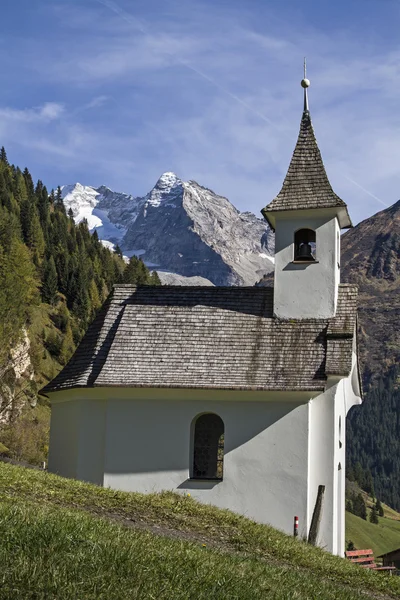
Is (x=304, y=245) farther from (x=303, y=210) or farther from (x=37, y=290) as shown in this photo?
(x=37, y=290)

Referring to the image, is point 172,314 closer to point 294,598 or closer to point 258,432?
point 258,432

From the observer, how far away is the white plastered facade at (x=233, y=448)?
2202 centimetres

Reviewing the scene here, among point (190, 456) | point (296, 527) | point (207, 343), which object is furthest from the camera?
point (207, 343)

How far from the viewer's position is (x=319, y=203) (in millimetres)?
24906

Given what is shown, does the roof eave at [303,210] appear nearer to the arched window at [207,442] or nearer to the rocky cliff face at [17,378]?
the arched window at [207,442]

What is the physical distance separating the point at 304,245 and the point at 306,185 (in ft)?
6.25

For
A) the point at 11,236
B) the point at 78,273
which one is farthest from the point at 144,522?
the point at 78,273

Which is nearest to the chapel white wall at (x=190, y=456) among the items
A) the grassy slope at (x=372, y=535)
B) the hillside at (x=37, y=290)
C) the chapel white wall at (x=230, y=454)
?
the chapel white wall at (x=230, y=454)

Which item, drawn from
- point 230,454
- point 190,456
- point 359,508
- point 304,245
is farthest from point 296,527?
point 359,508

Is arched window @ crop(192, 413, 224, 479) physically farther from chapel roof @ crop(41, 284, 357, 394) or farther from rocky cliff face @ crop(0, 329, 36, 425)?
rocky cliff face @ crop(0, 329, 36, 425)

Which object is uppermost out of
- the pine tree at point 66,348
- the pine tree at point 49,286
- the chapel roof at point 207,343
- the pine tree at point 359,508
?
the pine tree at point 49,286

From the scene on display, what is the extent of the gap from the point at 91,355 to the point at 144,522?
1028cm

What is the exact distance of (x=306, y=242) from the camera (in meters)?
25.5

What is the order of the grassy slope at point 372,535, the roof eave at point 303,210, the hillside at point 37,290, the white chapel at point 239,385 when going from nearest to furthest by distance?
the white chapel at point 239,385
the roof eave at point 303,210
the hillside at point 37,290
the grassy slope at point 372,535
